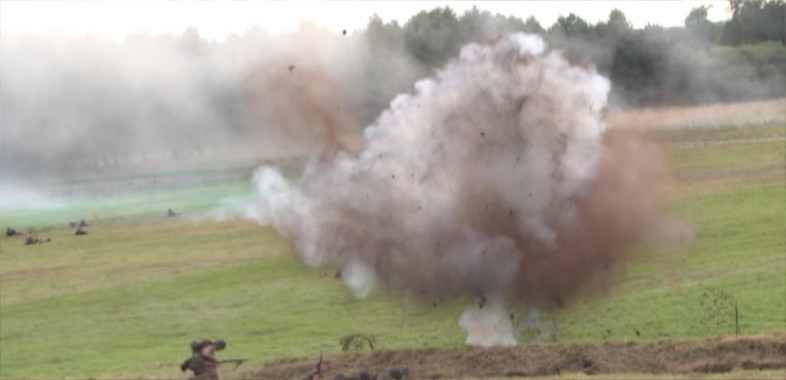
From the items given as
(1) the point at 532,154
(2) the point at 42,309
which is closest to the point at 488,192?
(1) the point at 532,154

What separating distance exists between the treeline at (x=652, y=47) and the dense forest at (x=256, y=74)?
9 centimetres

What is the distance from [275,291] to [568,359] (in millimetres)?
17955

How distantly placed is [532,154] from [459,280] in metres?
3.61

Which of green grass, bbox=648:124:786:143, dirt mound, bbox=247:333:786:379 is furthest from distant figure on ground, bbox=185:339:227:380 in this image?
green grass, bbox=648:124:786:143

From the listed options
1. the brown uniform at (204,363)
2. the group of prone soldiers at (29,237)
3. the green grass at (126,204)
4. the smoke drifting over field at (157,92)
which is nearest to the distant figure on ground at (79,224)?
the green grass at (126,204)

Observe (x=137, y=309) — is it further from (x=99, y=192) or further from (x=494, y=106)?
(x=99, y=192)

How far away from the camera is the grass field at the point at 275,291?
119ft

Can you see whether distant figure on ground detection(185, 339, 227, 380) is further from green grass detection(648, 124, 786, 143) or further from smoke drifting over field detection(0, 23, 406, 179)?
green grass detection(648, 124, 786, 143)

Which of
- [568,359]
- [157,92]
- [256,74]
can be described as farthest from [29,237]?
[568,359]

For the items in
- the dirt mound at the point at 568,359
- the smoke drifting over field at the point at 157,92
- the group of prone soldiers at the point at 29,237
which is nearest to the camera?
the dirt mound at the point at 568,359

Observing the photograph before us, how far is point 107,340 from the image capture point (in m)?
40.6

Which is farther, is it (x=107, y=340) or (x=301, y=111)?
(x=107, y=340)

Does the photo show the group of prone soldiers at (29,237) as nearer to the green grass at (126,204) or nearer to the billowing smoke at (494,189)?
the green grass at (126,204)

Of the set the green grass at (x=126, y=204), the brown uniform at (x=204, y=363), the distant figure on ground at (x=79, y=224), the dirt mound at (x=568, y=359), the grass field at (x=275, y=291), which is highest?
the green grass at (x=126, y=204)
